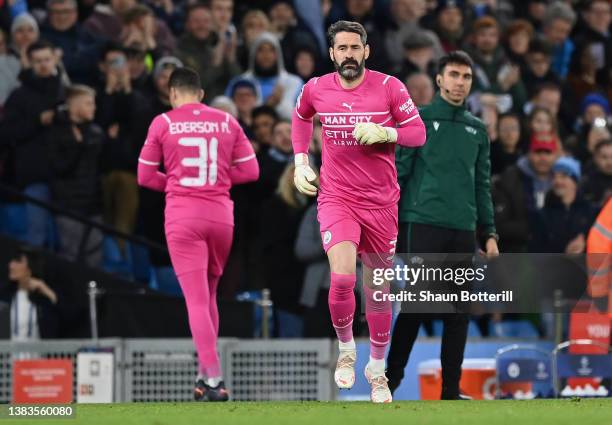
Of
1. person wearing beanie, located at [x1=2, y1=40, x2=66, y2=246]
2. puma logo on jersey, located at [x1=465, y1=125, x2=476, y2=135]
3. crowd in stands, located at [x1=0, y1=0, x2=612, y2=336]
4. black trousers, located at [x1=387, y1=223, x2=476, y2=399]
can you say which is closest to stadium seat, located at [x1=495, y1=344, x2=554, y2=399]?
crowd in stands, located at [x1=0, y1=0, x2=612, y2=336]

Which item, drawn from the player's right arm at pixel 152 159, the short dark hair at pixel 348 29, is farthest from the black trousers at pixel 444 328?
the player's right arm at pixel 152 159

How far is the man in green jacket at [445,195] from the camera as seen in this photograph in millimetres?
10867

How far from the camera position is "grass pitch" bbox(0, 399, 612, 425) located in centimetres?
820

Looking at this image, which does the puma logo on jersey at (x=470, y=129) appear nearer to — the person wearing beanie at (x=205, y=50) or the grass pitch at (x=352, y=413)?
the grass pitch at (x=352, y=413)

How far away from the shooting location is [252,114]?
616 inches

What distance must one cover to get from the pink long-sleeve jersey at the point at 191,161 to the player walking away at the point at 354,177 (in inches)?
53.9

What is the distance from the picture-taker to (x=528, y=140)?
1694cm

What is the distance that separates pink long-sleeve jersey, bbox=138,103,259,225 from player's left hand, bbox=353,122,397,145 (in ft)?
6.34

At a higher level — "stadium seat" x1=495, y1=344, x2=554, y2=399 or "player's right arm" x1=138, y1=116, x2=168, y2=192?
"player's right arm" x1=138, y1=116, x2=168, y2=192

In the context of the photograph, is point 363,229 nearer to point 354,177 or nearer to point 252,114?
point 354,177

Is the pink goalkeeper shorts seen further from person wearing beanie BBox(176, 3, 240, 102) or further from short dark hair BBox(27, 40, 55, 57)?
person wearing beanie BBox(176, 3, 240, 102)

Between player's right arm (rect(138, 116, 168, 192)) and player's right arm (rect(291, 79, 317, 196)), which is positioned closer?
player's right arm (rect(291, 79, 317, 196))

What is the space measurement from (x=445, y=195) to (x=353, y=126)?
1197mm

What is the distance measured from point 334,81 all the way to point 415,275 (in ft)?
5.78
